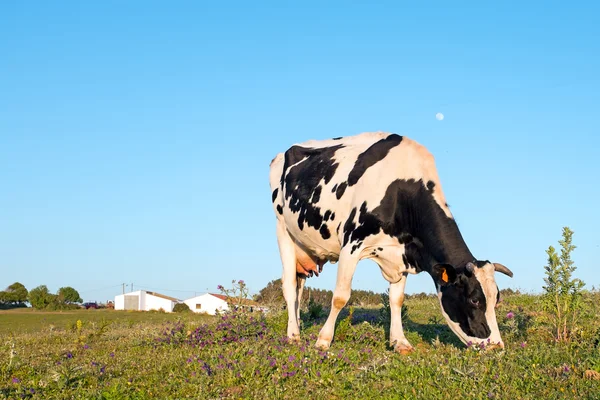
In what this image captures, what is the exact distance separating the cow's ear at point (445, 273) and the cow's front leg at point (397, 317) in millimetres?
1606

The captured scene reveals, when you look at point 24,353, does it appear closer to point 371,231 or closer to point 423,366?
point 371,231

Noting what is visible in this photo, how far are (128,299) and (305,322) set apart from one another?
424 ft

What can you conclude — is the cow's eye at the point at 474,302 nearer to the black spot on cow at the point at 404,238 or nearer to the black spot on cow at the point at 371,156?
the black spot on cow at the point at 404,238

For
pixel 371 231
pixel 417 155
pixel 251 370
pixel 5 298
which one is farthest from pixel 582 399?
pixel 5 298

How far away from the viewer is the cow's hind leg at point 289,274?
1238 centimetres

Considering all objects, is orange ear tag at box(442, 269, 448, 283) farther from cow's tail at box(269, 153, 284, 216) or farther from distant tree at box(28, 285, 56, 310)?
distant tree at box(28, 285, 56, 310)

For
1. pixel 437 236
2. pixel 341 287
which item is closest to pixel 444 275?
pixel 437 236

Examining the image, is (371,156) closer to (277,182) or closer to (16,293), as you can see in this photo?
(277,182)

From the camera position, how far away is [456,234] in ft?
32.1

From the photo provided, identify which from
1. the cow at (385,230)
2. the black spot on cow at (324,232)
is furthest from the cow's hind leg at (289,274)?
the black spot on cow at (324,232)

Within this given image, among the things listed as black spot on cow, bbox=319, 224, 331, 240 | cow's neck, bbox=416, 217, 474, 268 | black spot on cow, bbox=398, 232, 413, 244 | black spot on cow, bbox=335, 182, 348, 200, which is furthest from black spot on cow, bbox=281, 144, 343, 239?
cow's neck, bbox=416, 217, 474, 268

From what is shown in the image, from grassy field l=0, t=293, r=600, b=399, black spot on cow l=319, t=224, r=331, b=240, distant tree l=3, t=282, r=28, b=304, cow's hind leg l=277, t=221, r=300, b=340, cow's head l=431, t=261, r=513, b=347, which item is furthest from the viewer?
distant tree l=3, t=282, r=28, b=304

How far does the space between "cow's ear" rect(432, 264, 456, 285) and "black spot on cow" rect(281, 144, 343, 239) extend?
2690mm

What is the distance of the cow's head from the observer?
8.91 meters
